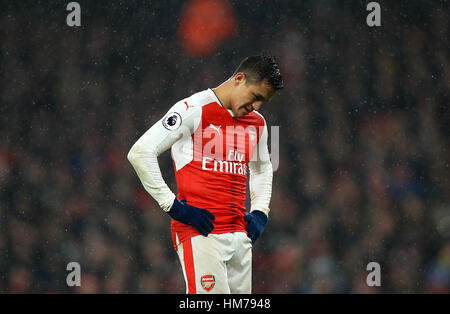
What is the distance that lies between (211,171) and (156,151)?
0.72 ft

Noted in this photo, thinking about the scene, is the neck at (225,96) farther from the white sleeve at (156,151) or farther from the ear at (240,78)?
→ the white sleeve at (156,151)

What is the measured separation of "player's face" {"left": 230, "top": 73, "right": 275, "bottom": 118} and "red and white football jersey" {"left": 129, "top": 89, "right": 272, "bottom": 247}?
0.06 metres

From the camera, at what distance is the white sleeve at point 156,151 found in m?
2.13

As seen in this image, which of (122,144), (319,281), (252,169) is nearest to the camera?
(252,169)

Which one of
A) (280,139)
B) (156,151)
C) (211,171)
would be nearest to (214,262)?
(211,171)

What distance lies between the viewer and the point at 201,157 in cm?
222

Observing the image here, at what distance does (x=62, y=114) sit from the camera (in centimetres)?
543

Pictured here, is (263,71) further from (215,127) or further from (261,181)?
(261,181)

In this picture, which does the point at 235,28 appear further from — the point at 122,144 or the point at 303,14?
the point at 122,144

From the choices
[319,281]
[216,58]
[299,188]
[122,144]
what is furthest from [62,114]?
[319,281]

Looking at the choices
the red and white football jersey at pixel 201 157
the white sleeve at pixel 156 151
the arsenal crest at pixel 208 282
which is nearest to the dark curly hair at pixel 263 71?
the red and white football jersey at pixel 201 157

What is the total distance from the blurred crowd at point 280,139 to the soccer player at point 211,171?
2.98 m

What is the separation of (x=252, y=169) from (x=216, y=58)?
326 cm

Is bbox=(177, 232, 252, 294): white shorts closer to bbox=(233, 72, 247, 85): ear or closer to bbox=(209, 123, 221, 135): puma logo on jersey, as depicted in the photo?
bbox=(209, 123, 221, 135): puma logo on jersey
